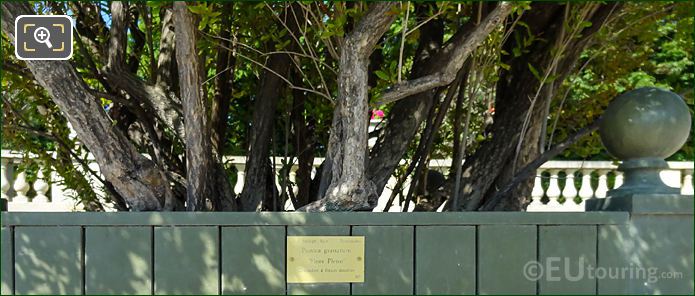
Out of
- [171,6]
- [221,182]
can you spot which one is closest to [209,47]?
[171,6]

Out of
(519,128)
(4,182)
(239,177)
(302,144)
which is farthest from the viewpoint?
(4,182)

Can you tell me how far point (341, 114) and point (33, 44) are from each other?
1953 mm

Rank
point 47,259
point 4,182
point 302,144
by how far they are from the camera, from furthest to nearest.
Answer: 1. point 4,182
2. point 302,144
3. point 47,259

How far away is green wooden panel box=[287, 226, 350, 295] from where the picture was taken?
4.31m

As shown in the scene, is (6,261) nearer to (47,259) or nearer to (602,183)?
(47,259)

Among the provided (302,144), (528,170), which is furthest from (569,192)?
(302,144)

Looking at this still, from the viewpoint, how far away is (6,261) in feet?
14.0

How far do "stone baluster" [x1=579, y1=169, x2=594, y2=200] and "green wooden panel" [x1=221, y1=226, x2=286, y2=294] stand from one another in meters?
6.78

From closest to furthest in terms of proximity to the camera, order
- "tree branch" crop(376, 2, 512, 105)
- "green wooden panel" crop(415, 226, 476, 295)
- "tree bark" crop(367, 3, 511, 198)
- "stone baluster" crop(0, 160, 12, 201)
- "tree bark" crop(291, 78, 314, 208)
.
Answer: "green wooden panel" crop(415, 226, 476, 295)
"tree branch" crop(376, 2, 512, 105)
"tree bark" crop(367, 3, 511, 198)
"tree bark" crop(291, 78, 314, 208)
"stone baluster" crop(0, 160, 12, 201)

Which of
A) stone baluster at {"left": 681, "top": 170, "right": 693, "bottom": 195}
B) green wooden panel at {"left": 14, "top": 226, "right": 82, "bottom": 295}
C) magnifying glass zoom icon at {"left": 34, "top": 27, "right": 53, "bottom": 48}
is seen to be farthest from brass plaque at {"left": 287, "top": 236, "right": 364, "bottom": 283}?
stone baluster at {"left": 681, "top": 170, "right": 693, "bottom": 195}

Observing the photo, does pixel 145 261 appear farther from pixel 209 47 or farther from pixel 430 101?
pixel 430 101

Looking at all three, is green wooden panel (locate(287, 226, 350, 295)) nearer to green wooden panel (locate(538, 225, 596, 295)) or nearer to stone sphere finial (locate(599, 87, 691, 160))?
green wooden panel (locate(538, 225, 596, 295))

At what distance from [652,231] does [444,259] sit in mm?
1331

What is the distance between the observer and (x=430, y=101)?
5430 millimetres
